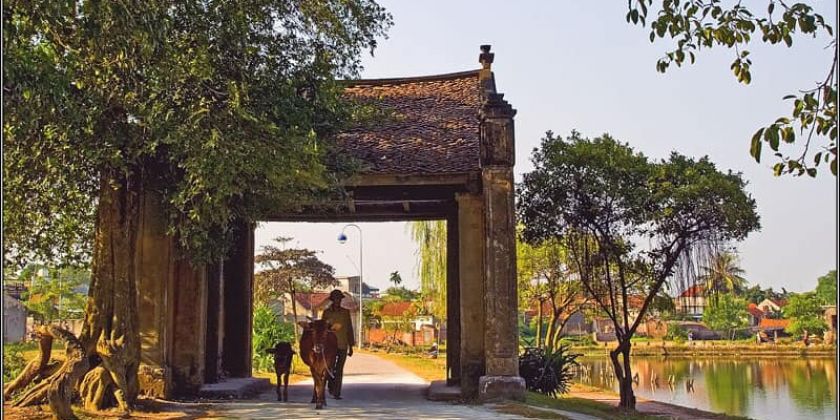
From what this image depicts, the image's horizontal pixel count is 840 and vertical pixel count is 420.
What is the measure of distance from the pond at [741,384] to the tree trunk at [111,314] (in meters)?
16.5

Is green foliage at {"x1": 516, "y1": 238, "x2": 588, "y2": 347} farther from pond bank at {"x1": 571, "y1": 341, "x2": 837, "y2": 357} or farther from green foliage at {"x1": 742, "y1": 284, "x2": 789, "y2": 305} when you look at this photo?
green foliage at {"x1": 742, "y1": 284, "x2": 789, "y2": 305}

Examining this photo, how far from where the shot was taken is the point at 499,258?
10727 millimetres

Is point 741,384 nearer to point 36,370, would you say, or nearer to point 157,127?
point 36,370

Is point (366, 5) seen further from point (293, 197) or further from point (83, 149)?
point (83, 149)

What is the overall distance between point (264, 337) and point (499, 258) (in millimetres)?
11193

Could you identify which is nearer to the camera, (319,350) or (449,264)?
(319,350)

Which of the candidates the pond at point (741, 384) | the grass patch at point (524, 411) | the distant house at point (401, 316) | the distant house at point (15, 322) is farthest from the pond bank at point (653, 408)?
the distant house at point (401, 316)

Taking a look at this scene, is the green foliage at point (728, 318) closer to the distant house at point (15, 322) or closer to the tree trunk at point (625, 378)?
the tree trunk at point (625, 378)

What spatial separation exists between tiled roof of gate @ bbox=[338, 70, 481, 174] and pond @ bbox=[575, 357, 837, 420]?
443 inches

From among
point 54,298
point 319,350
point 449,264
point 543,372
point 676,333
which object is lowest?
point 676,333

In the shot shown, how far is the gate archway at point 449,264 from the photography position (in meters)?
10.7

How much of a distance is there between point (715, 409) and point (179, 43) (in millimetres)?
18345

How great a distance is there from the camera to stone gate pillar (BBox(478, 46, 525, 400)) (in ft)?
35.0

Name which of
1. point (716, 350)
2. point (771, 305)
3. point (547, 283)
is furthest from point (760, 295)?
point (547, 283)
